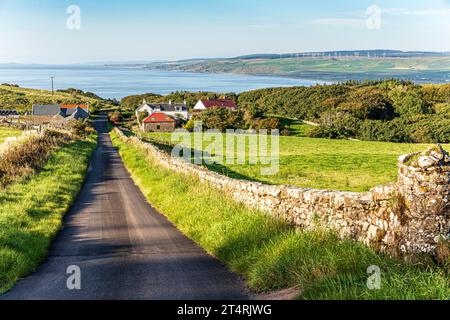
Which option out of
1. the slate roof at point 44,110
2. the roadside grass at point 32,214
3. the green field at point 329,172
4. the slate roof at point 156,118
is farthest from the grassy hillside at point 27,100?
the roadside grass at point 32,214

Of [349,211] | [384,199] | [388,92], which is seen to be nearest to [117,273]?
[349,211]

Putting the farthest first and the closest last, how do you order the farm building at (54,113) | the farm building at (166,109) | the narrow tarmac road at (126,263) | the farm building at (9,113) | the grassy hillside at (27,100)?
the grassy hillside at (27,100) → the farm building at (9,113) → the farm building at (166,109) → the farm building at (54,113) → the narrow tarmac road at (126,263)

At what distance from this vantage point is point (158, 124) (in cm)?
8262

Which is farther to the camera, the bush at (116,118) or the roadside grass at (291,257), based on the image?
the bush at (116,118)

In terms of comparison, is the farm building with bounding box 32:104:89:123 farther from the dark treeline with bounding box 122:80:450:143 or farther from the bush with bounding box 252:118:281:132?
the bush with bounding box 252:118:281:132

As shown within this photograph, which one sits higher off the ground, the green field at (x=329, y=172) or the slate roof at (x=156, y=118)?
the slate roof at (x=156, y=118)

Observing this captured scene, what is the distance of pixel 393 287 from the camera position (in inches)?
238

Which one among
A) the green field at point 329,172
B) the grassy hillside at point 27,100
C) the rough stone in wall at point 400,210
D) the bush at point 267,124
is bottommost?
the green field at point 329,172

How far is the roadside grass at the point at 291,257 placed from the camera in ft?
20.1

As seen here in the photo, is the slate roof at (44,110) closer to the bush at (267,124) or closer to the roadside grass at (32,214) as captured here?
the bush at (267,124)

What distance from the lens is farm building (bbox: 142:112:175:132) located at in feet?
268

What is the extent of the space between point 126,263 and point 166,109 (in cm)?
9494

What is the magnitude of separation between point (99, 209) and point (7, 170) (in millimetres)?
8152

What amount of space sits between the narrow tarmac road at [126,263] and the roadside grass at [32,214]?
30cm
